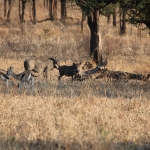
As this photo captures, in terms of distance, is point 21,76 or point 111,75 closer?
point 21,76

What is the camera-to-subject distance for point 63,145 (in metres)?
Result: 6.10

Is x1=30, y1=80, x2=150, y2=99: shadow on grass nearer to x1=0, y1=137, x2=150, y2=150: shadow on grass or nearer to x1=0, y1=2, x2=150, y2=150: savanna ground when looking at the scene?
x1=0, y1=2, x2=150, y2=150: savanna ground

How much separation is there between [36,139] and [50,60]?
8081 mm

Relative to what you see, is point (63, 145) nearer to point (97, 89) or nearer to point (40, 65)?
point (97, 89)

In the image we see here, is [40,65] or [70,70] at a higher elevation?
[40,65]

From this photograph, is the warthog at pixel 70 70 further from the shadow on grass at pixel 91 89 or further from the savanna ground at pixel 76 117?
the shadow on grass at pixel 91 89

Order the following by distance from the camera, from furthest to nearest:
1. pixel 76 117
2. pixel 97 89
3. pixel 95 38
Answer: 1. pixel 95 38
2. pixel 97 89
3. pixel 76 117

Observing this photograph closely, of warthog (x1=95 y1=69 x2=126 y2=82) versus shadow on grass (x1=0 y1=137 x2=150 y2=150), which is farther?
warthog (x1=95 y1=69 x2=126 y2=82)

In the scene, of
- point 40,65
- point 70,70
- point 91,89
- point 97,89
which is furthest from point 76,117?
point 40,65

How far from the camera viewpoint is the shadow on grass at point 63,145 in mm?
5835

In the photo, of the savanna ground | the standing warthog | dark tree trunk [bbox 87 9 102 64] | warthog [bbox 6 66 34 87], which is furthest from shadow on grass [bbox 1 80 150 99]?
dark tree trunk [bbox 87 9 102 64]

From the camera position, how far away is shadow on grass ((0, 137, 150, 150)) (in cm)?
583

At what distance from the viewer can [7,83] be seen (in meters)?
11.0

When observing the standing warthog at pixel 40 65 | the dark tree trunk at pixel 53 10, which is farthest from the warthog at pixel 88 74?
the dark tree trunk at pixel 53 10
